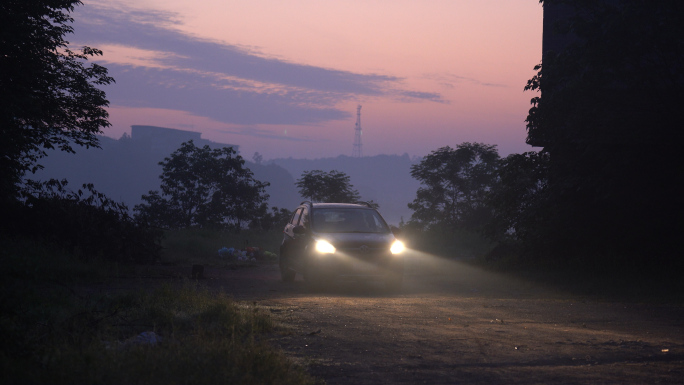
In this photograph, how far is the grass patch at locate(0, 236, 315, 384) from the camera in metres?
4.45

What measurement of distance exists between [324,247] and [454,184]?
43.2 m

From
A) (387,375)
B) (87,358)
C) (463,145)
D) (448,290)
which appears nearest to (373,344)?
(387,375)

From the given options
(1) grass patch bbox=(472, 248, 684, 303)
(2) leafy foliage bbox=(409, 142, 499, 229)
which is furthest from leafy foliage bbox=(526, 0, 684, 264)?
(2) leafy foliage bbox=(409, 142, 499, 229)

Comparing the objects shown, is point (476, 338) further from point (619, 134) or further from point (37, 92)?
point (37, 92)

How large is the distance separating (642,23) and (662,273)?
234 inches

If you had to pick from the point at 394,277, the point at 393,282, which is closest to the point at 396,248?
the point at 394,277

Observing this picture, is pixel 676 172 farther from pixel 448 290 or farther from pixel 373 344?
pixel 373 344

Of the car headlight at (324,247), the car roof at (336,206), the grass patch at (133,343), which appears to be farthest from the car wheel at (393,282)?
the grass patch at (133,343)

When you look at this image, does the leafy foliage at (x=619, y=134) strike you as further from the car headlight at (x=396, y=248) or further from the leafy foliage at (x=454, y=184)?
the leafy foliage at (x=454, y=184)

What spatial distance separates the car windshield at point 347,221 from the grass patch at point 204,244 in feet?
25.7

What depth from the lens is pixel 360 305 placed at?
9812mm

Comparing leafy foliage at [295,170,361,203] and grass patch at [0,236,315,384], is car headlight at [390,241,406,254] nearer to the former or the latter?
grass patch at [0,236,315,384]

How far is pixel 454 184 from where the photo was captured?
178ft

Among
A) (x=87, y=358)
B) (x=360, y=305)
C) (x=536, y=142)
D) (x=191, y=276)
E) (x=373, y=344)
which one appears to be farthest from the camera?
(x=536, y=142)
